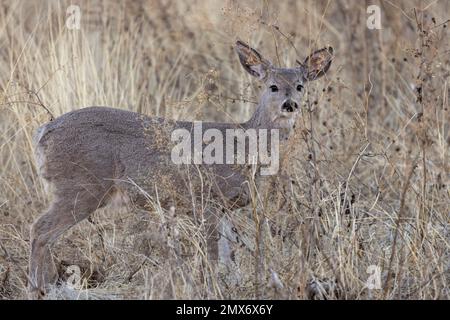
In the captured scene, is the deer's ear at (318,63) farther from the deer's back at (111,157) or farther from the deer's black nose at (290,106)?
the deer's back at (111,157)

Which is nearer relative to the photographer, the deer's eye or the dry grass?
the dry grass

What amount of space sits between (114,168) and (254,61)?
49.0 inches

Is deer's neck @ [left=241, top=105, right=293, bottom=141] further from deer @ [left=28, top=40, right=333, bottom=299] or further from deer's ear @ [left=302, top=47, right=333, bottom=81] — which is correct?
deer's ear @ [left=302, top=47, right=333, bottom=81]

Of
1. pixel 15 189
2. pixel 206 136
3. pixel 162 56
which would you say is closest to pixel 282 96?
pixel 206 136

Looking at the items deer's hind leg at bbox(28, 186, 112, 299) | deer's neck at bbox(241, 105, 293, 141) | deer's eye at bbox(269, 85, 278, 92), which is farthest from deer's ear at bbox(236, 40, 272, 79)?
deer's hind leg at bbox(28, 186, 112, 299)

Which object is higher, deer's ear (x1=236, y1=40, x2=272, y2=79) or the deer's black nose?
deer's ear (x1=236, y1=40, x2=272, y2=79)

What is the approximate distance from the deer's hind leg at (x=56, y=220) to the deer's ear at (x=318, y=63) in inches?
67.3

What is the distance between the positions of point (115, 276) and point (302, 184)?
66.1 inches

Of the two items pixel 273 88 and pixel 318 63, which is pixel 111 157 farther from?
pixel 318 63

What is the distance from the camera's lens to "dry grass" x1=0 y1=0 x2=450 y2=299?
5.48m

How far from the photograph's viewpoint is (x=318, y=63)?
22.0ft

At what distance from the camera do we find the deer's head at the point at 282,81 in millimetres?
6591

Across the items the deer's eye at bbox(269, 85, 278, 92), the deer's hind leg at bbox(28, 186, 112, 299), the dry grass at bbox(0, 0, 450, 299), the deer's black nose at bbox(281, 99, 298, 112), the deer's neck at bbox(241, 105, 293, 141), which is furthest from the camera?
the deer's neck at bbox(241, 105, 293, 141)

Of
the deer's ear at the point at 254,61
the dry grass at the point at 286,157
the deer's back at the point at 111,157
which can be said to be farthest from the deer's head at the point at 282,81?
the deer's back at the point at 111,157
